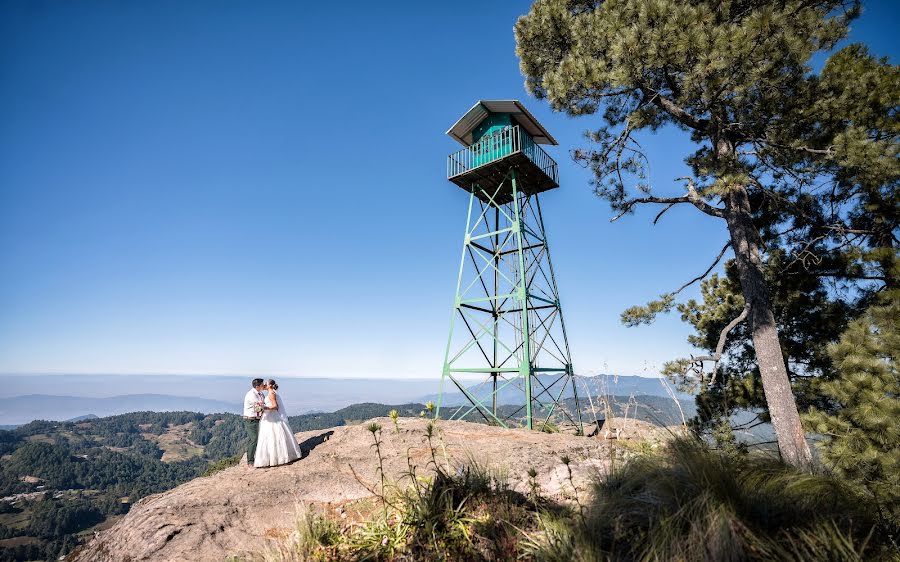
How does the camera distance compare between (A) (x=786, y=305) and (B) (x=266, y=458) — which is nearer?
(B) (x=266, y=458)

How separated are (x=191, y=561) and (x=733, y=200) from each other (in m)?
Result: 10.2

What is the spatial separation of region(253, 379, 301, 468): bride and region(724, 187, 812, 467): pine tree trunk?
8912 millimetres

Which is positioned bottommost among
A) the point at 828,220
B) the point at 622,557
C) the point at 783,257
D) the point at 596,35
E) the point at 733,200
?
the point at 622,557

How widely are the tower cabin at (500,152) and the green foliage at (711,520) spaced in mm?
9983

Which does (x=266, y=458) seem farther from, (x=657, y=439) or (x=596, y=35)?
(x=596, y=35)

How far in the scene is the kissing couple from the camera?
24.0 ft

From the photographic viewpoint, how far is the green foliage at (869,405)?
17.4 ft

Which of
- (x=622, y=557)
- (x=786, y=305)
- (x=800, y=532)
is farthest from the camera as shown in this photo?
(x=786, y=305)

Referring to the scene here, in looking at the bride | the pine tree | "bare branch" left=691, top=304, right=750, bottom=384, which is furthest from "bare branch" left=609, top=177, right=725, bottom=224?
the bride

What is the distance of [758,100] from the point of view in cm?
657

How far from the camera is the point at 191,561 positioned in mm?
3752

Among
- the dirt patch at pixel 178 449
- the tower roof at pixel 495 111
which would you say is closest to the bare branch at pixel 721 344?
the tower roof at pixel 495 111

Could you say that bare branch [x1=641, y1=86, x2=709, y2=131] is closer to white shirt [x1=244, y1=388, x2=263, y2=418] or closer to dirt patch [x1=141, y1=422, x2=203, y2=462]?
white shirt [x1=244, y1=388, x2=263, y2=418]

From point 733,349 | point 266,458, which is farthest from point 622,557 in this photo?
point 733,349
